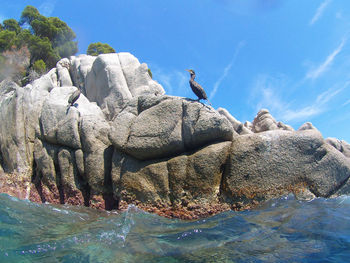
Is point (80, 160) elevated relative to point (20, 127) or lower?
lower

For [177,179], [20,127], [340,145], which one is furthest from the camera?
[340,145]

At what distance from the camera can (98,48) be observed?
38.8m

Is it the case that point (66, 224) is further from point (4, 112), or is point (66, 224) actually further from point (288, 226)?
point (4, 112)

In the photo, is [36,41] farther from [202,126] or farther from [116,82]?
[202,126]

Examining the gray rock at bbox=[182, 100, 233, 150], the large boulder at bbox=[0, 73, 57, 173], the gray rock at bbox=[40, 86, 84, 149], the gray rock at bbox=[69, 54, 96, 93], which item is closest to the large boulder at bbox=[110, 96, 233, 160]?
the gray rock at bbox=[182, 100, 233, 150]

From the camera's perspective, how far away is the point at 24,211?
747 centimetres

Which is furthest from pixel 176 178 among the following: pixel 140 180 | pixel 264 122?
pixel 264 122

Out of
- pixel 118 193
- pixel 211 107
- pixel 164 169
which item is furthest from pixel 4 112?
pixel 211 107

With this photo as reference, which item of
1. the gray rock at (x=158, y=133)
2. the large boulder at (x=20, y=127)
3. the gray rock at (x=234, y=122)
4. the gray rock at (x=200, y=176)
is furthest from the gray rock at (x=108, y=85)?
the gray rock at (x=200, y=176)

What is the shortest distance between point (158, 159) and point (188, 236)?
363 centimetres

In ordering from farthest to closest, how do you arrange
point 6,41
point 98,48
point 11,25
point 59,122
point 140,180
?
point 98,48, point 11,25, point 6,41, point 59,122, point 140,180

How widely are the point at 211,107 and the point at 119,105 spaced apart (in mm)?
9497

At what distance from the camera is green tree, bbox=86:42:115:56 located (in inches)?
1501

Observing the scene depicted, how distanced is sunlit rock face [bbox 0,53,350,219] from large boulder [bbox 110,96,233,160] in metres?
0.04
